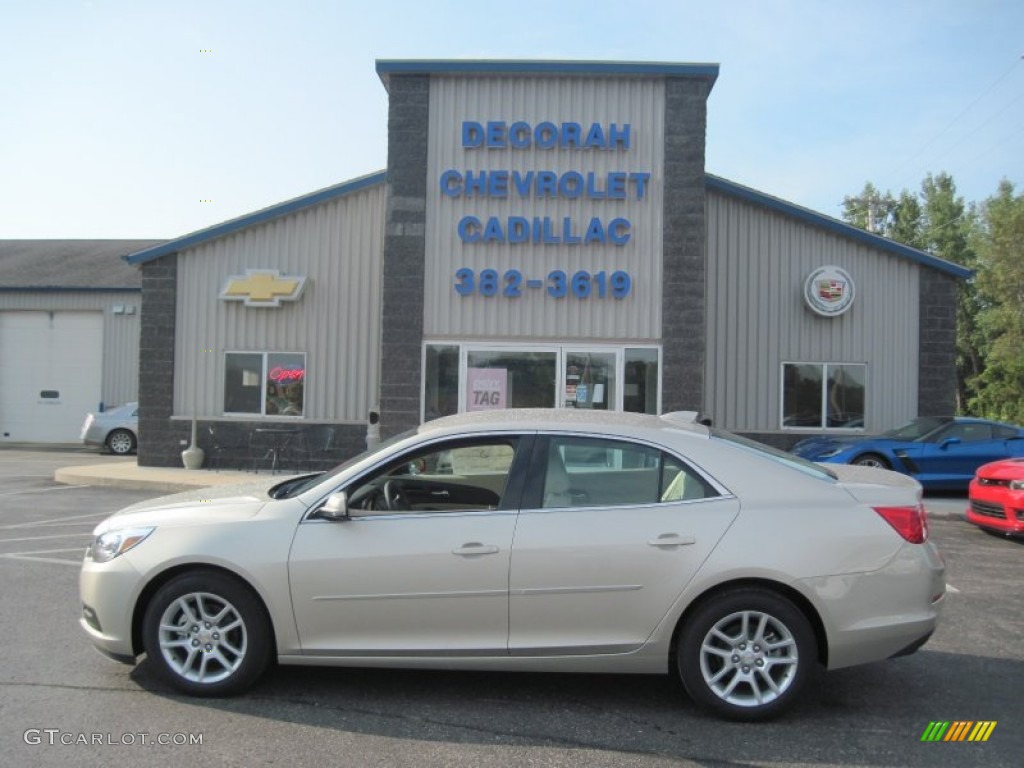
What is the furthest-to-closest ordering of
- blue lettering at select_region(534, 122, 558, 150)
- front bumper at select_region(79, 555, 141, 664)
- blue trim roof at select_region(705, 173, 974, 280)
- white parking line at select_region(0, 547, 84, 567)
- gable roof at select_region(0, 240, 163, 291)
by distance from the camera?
gable roof at select_region(0, 240, 163, 291), blue trim roof at select_region(705, 173, 974, 280), blue lettering at select_region(534, 122, 558, 150), white parking line at select_region(0, 547, 84, 567), front bumper at select_region(79, 555, 141, 664)

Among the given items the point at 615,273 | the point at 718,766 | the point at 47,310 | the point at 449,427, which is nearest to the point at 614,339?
the point at 615,273

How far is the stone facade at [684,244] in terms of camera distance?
14.4m

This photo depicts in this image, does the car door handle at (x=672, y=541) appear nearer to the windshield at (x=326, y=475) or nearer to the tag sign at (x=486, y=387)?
the windshield at (x=326, y=475)

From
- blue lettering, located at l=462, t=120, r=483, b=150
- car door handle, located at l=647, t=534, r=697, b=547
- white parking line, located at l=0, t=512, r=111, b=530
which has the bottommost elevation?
white parking line, located at l=0, t=512, r=111, b=530

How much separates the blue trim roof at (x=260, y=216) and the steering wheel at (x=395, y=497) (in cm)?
1196

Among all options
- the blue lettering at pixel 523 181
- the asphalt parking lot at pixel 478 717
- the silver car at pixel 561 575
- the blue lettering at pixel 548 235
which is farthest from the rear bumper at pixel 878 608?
the blue lettering at pixel 523 181

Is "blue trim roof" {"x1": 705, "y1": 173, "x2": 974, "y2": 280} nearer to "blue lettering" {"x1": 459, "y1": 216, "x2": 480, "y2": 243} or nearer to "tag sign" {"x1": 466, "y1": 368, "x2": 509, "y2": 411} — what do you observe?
"blue lettering" {"x1": 459, "y1": 216, "x2": 480, "y2": 243}

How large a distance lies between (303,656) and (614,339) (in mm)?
10529

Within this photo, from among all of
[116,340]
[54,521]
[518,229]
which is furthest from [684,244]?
[116,340]

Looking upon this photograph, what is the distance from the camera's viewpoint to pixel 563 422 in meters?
4.95

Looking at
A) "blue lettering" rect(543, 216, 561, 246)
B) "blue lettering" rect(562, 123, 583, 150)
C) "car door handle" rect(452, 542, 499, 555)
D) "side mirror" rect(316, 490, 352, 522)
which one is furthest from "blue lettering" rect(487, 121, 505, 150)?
"car door handle" rect(452, 542, 499, 555)

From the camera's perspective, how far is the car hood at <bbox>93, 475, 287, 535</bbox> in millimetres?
4801

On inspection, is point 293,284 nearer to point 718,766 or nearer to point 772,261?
point 772,261

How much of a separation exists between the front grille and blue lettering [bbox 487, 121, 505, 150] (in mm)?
8819
